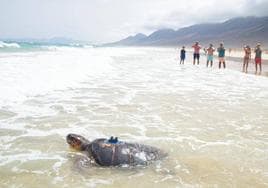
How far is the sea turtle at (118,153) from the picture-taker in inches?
196

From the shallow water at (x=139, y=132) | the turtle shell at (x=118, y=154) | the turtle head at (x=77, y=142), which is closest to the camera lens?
the shallow water at (x=139, y=132)

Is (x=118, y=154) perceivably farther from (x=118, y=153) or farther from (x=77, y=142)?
(x=77, y=142)

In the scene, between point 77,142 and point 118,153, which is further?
point 77,142

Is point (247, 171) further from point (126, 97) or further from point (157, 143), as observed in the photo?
point (126, 97)

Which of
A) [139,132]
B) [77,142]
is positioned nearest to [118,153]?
[77,142]

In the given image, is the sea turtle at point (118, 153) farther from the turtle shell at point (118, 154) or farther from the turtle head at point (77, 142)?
the turtle head at point (77, 142)

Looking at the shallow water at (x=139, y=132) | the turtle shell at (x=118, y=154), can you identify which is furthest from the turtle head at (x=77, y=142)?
the turtle shell at (x=118, y=154)

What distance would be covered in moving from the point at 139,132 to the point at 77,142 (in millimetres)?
1559

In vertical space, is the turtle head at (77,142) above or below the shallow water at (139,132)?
above

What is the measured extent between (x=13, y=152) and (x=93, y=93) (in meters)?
5.87

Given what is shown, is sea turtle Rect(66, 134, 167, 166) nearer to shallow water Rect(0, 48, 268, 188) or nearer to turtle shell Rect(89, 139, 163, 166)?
turtle shell Rect(89, 139, 163, 166)

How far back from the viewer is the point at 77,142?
18.2 ft

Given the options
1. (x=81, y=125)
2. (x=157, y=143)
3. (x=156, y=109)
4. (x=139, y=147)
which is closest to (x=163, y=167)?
(x=139, y=147)

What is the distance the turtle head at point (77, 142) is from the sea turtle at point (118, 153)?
14cm
